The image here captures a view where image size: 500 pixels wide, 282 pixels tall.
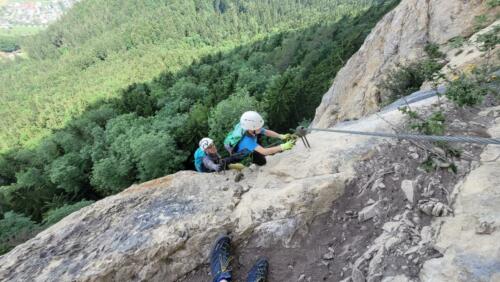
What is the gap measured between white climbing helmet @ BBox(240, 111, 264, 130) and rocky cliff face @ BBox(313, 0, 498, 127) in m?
6.74

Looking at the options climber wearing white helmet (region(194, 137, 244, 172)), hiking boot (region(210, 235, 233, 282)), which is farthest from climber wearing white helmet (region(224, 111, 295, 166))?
hiking boot (region(210, 235, 233, 282))

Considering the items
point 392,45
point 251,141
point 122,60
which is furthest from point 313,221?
point 122,60

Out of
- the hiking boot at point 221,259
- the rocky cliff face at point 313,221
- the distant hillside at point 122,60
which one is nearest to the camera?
the rocky cliff face at point 313,221

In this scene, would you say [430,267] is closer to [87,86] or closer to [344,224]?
[344,224]

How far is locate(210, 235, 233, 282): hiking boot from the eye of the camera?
5055 millimetres

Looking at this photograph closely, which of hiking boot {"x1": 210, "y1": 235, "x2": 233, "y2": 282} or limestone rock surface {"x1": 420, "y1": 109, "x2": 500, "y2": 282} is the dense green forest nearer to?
hiking boot {"x1": 210, "y1": 235, "x2": 233, "y2": 282}

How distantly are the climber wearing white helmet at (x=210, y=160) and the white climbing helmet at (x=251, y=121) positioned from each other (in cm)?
86

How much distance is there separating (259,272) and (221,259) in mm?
619

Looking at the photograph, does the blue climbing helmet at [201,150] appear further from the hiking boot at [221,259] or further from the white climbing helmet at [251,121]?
the hiking boot at [221,259]

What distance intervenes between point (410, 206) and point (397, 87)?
7.84m

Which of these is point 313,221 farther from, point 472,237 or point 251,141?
point 251,141

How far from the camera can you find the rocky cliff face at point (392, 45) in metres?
12.8

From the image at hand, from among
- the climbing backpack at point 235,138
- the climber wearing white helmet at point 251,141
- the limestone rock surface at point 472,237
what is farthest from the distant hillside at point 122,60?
the limestone rock surface at point 472,237

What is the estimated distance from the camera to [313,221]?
542 centimetres
